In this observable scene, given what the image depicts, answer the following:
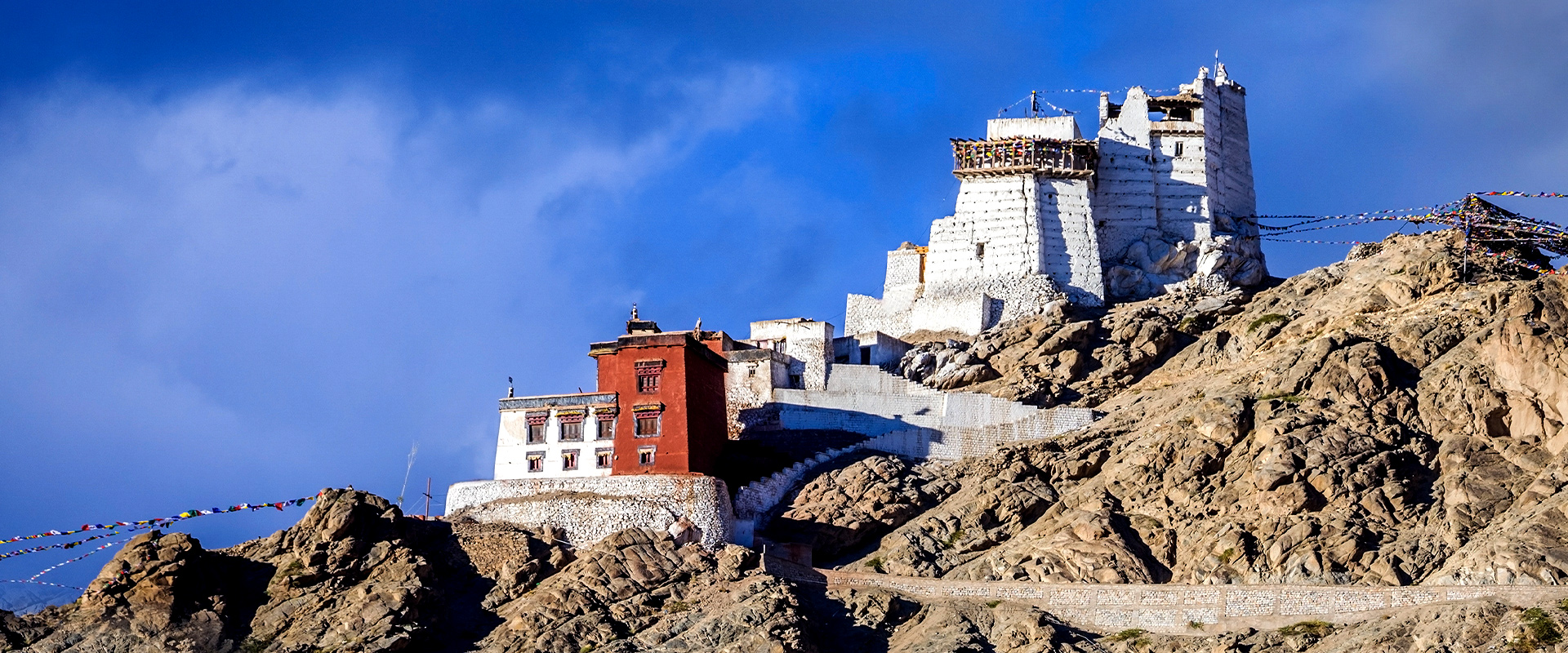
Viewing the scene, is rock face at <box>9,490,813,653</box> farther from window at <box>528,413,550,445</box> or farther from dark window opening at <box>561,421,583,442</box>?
dark window opening at <box>561,421,583,442</box>

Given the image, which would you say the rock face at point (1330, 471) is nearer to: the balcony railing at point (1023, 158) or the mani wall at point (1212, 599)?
the mani wall at point (1212, 599)

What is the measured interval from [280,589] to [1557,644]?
3988 centimetres

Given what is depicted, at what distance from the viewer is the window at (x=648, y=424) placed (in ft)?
232

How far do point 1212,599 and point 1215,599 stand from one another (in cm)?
11

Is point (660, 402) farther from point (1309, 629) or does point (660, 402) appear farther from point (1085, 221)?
point (1085, 221)

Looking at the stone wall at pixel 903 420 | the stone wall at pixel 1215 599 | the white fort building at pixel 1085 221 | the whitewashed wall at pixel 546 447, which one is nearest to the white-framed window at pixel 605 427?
the whitewashed wall at pixel 546 447

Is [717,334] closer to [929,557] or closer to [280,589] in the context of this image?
[929,557]

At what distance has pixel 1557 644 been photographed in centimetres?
5075

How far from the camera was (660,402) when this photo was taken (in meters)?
71.0

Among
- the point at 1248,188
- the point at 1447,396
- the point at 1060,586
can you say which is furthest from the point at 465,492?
the point at 1248,188

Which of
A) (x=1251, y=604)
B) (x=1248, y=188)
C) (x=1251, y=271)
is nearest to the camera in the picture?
(x=1251, y=604)

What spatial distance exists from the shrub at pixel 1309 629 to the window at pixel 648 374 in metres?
25.7

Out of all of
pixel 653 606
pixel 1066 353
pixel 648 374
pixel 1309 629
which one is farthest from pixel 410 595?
pixel 1066 353

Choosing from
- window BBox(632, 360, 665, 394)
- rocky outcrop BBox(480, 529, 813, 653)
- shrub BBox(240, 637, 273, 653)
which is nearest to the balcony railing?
window BBox(632, 360, 665, 394)
